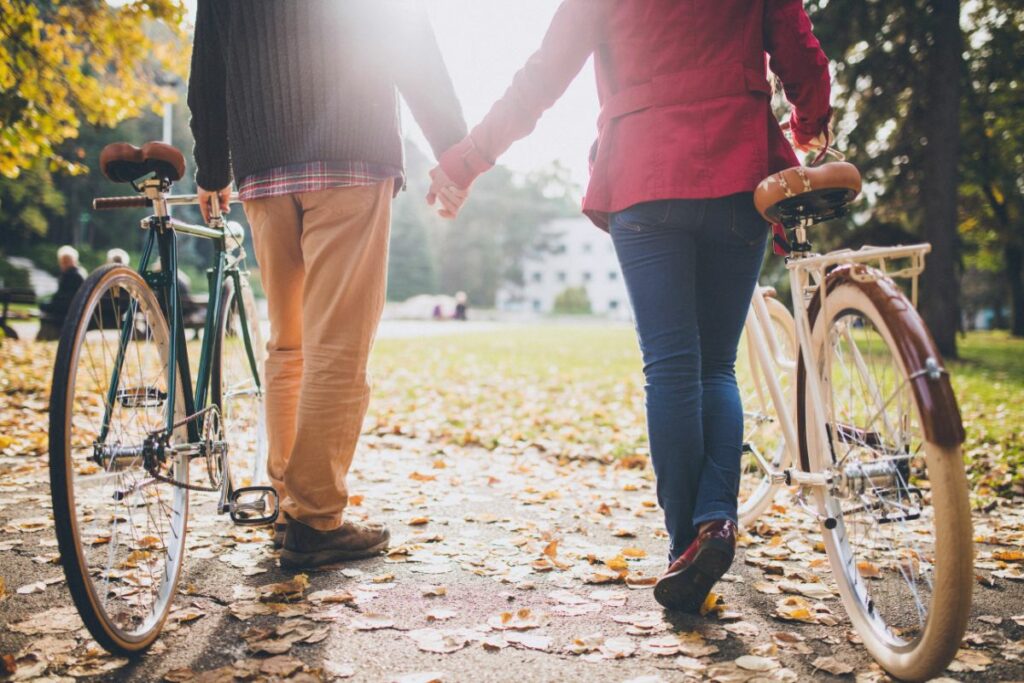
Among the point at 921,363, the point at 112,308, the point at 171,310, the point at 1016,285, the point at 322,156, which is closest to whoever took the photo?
the point at 921,363

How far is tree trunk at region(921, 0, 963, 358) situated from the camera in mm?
13000

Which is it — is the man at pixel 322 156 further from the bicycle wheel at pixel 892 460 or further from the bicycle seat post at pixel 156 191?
the bicycle wheel at pixel 892 460

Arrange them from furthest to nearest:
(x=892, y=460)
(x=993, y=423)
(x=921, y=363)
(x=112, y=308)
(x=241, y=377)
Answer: (x=993, y=423) → (x=241, y=377) → (x=112, y=308) → (x=892, y=460) → (x=921, y=363)

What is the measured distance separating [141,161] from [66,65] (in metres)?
8.03

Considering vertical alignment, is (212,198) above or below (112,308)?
above

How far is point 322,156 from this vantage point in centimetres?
248

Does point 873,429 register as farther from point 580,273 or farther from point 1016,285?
point 580,273

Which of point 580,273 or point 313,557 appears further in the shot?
point 580,273

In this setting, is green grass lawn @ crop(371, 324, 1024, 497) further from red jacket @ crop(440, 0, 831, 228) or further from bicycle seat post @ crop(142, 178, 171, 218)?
bicycle seat post @ crop(142, 178, 171, 218)

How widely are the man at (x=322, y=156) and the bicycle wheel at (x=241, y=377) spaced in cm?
53

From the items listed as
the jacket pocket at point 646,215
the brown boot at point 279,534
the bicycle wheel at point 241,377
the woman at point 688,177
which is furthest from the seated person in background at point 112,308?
the jacket pocket at point 646,215

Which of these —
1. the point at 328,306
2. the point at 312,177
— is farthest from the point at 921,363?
the point at 312,177

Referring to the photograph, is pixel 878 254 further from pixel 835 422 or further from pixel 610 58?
pixel 610 58

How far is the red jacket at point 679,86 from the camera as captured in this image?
2.08 m
